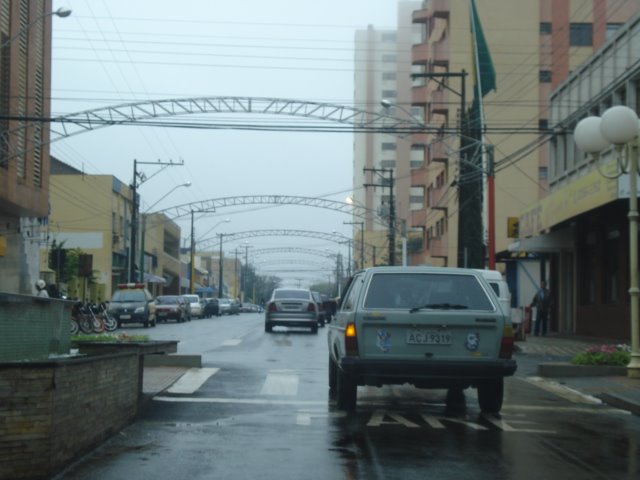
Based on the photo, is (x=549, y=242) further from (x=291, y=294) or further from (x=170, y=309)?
(x=170, y=309)

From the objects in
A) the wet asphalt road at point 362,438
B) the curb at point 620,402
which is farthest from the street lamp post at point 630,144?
the curb at point 620,402

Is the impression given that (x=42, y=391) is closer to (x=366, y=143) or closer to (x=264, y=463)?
(x=264, y=463)

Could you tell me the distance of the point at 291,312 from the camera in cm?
3728

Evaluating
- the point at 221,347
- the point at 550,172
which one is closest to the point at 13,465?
the point at 221,347

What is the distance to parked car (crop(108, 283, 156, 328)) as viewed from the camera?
4450 cm

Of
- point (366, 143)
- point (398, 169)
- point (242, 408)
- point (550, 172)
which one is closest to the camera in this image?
point (242, 408)

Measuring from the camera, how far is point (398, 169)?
128 m

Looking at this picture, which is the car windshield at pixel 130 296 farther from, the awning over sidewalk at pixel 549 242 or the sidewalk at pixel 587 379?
the sidewalk at pixel 587 379

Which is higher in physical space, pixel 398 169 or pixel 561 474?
pixel 398 169

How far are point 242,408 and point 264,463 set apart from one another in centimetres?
406

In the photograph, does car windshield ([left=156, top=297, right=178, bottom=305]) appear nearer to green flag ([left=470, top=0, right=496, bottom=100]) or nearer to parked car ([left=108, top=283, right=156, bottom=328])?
parked car ([left=108, top=283, right=156, bottom=328])

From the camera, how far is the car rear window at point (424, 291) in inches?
471

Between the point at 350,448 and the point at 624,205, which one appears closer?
the point at 350,448

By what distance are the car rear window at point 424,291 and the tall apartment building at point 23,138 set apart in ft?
86.6
